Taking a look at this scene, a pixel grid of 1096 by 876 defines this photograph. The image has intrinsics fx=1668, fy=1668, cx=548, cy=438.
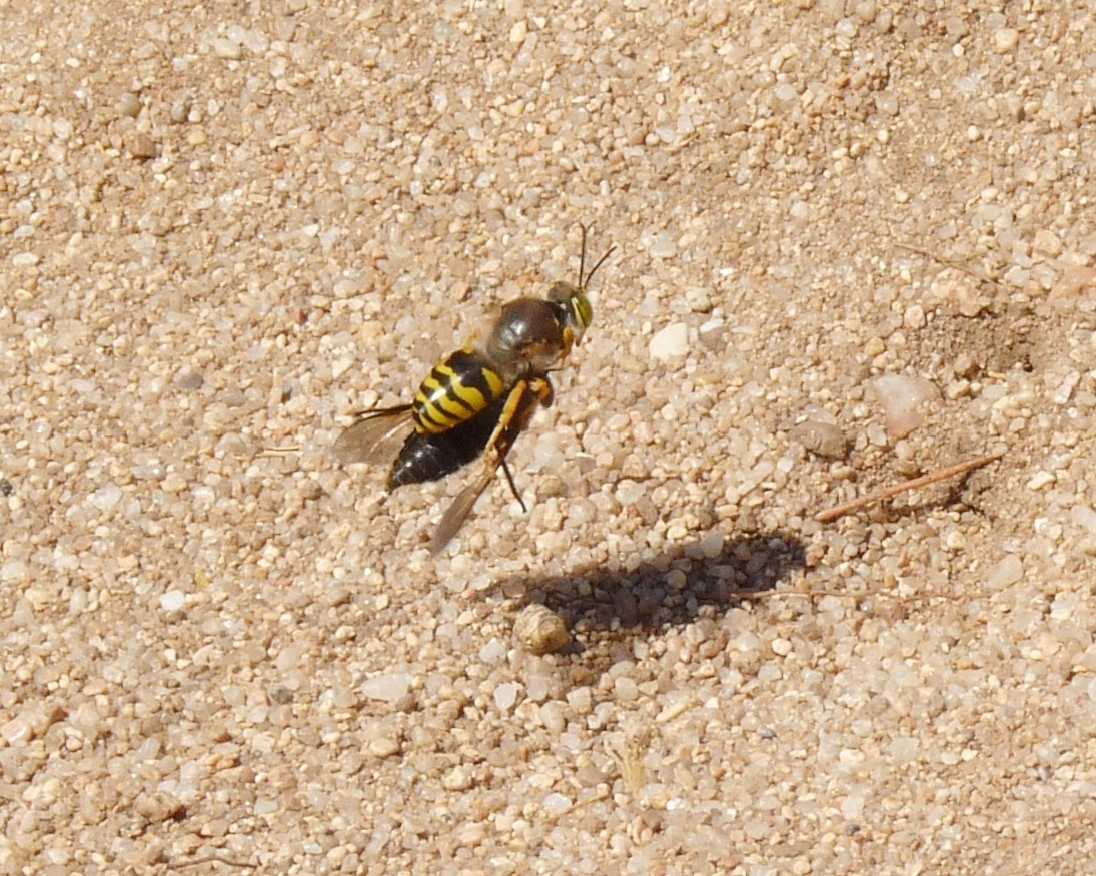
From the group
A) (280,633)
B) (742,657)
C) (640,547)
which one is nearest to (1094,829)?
(742,657)

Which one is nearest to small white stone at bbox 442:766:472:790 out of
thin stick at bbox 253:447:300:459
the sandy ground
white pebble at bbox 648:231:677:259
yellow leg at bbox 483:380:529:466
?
the sandy ground

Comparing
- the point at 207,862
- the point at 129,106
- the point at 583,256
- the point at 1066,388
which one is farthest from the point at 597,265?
the point at 207,862

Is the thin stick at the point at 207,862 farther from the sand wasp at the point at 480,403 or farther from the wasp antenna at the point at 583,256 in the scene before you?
the wasp antenna at the point at 583,256

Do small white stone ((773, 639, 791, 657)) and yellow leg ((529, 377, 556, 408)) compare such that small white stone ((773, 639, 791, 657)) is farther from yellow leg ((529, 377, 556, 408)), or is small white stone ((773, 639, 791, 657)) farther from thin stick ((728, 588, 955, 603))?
yellow leg ((529, 377, 556, 408))

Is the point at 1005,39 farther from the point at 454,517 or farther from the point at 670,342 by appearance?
the point at 454,517

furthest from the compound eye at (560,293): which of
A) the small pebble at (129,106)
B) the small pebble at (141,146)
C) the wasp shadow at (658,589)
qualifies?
the small pebble at (129,106)

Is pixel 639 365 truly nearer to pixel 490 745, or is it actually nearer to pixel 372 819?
pixel 490 745
